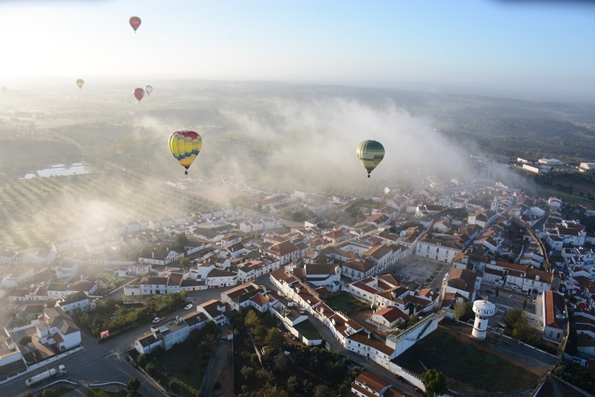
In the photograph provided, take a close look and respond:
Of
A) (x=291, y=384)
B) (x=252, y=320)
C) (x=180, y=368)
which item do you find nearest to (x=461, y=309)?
(x=291, y=384)

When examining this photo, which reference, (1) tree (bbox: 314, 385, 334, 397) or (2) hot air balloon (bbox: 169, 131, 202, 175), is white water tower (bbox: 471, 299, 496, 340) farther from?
(2) hot air balloon (bbox: 169, 131, 202, 175)

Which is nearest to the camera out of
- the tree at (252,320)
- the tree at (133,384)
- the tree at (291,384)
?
the tree at (291,384)

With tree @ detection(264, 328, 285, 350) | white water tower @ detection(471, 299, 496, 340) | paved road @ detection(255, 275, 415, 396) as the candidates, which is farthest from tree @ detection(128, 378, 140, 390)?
white water tower @ detection(471, 299, 496, 340)

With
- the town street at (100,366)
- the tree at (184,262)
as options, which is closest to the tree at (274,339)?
the town street at (100,366)

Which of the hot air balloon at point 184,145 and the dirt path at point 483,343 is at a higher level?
the hot air balloon at point 184,145

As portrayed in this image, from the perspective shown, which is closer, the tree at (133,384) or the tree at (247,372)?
the tree at (133,384)

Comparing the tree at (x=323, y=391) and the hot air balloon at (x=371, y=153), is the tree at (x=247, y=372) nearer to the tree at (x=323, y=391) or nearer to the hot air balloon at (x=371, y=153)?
the tree at (x=323, y=391)
